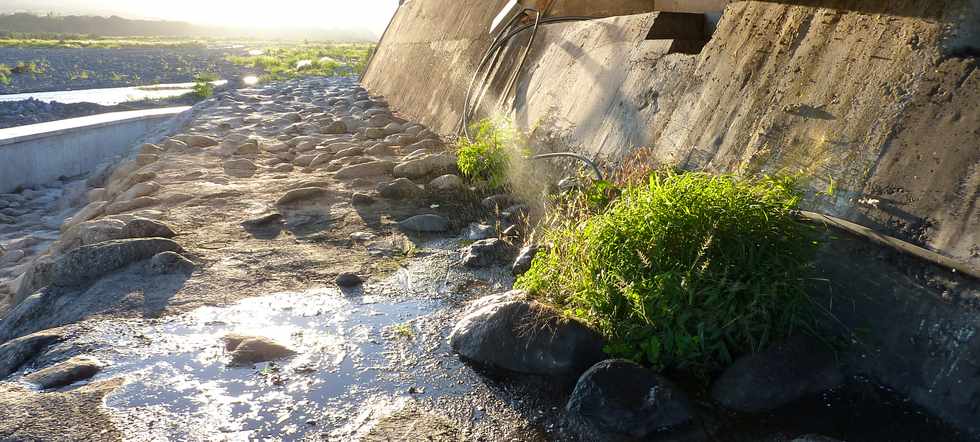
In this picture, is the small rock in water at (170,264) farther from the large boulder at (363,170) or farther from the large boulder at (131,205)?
the large boulder at (363,170)

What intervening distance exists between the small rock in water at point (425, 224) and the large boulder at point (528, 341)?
85.7 inches

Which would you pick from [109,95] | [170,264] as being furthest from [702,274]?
[109,95]

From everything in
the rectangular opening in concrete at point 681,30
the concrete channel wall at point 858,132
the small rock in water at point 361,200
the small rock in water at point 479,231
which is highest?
the rectangular opening in concrete at point 681,30

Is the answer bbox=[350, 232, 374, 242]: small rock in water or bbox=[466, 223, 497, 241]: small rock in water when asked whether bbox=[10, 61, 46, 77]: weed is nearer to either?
bbox=[350, 232, 374, 242]: small rock in water

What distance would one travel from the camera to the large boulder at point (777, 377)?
128 inches

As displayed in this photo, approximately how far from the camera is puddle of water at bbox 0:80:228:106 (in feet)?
54.7

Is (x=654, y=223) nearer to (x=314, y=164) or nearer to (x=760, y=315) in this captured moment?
(x=760, y=315)

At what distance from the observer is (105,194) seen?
866 centimetres

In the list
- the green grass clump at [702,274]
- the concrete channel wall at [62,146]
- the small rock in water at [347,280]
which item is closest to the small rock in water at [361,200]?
the small rock in water at [347,280]

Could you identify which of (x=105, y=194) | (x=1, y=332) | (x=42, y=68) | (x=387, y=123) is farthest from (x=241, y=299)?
(x=42, y=68)

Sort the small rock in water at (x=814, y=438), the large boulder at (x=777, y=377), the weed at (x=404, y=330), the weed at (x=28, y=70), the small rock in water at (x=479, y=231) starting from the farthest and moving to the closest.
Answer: the weed at (x=28, y=70), the small rock in water at (x=479, y=231), the weed at (x=404, y=330), the large boulder at (x=777, y=377), the small rock in water at (x=814, y=438)

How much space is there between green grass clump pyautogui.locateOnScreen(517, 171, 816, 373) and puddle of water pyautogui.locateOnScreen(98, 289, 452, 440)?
1.01 metres

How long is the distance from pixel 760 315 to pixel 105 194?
8089 millimetres

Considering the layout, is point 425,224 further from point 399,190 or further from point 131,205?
point 131,205
